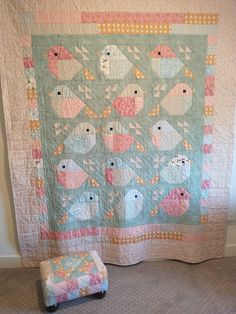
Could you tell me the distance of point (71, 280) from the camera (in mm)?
1705

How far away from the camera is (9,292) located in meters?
1.89

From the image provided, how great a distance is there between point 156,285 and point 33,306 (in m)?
0.81

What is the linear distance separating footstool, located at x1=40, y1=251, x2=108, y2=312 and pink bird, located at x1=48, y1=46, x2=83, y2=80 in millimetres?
1199

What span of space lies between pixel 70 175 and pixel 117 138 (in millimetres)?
413

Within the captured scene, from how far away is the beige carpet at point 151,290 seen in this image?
1.73 m

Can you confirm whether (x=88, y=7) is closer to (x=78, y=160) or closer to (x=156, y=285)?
(x=78, y=160)

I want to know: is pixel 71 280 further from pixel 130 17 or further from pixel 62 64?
pixel 130 17

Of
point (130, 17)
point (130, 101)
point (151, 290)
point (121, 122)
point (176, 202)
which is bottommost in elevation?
point (151, 290)

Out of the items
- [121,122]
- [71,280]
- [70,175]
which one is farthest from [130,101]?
[71,280]

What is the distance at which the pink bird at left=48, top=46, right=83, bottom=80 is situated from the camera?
1.74 metres

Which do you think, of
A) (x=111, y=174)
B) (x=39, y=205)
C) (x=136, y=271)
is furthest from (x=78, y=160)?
(x=136, y=271)

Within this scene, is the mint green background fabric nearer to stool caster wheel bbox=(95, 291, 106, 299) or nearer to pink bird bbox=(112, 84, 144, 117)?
pink bird bbox=(112, 84, 144, 117)

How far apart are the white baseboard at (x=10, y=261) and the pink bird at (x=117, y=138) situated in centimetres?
111

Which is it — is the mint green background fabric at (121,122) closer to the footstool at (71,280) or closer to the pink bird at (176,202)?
the pink bird at (176,202)
